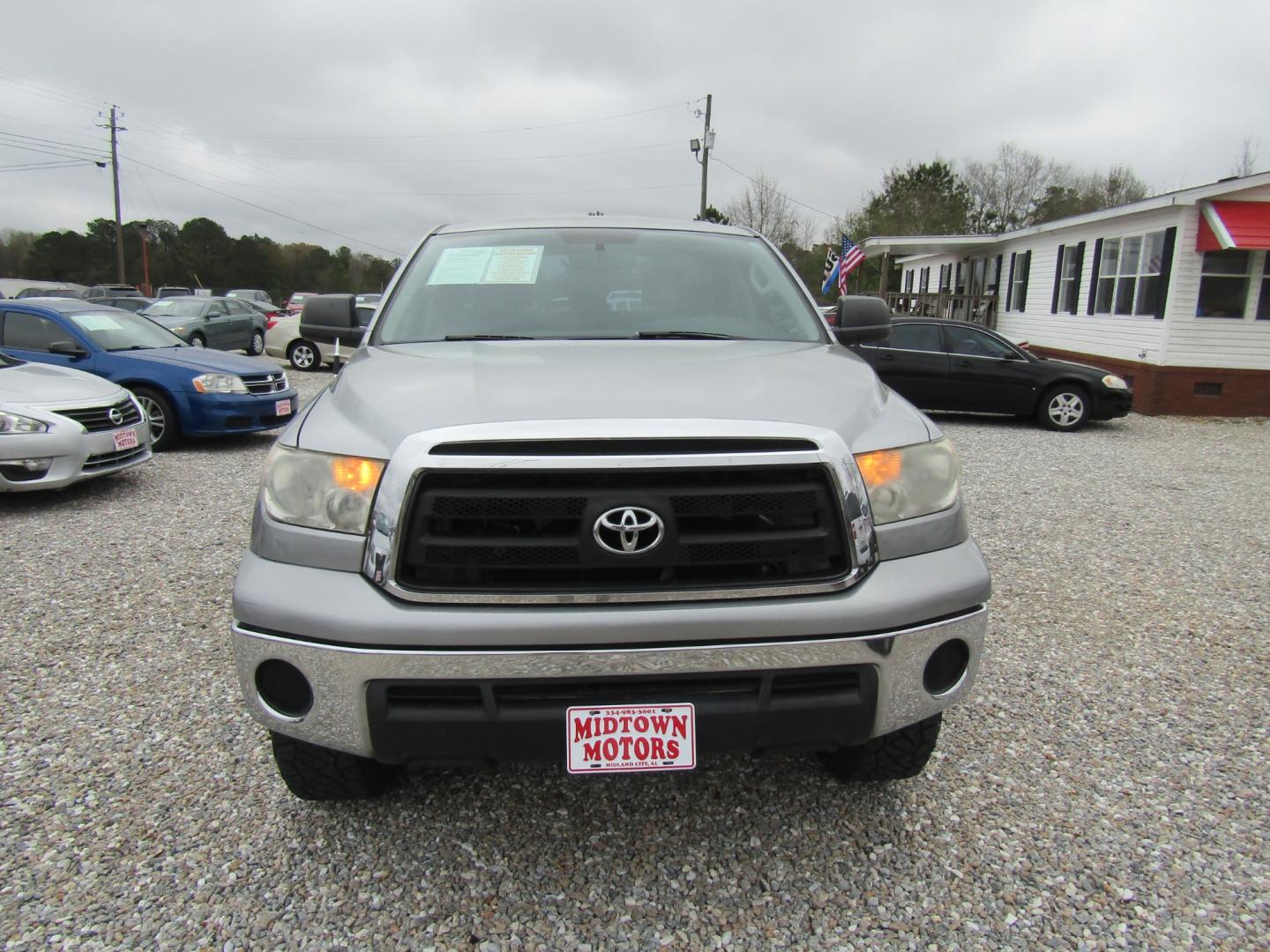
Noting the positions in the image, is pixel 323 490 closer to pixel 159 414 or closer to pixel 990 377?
pixel 159 414

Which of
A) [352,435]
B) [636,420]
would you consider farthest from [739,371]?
[352,435]

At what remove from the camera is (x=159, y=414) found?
335 inches

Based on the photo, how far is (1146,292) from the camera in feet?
45.9

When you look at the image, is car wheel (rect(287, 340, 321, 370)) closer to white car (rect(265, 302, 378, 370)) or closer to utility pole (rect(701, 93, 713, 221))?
white car (rect(265, 302, 378, 370))

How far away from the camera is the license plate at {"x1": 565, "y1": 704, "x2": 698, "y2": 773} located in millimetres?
1910

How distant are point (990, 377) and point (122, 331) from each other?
35.0 ft

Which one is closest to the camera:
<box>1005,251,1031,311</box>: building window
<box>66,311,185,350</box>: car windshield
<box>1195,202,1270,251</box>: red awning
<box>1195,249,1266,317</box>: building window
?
<box>66,311,185,350</box>: car windshield


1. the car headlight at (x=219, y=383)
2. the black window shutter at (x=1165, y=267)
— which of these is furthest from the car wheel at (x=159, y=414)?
the black window shutter at (x=1165, y=267)

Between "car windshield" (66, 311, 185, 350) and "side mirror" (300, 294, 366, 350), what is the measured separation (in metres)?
6.47

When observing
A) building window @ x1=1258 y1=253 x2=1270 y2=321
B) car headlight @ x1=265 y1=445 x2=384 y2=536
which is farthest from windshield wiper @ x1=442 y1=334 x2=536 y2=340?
building window @ x1=1258 y1=253 x2=1270 y2=321

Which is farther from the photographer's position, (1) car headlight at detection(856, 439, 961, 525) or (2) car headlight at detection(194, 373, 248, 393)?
(2) car headlight at detection(194, 373, 248, 393)

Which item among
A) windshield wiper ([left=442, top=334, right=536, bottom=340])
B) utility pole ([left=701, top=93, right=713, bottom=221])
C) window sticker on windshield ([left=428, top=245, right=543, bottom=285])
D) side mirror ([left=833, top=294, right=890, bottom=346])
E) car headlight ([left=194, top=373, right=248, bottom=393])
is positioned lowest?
car headlight ([left=194, top=373, right=248, bottom=393])

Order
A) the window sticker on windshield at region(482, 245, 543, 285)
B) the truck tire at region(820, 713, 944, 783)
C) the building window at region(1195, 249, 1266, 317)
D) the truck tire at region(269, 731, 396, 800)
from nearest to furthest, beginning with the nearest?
the truck tire at region(269, 731, 396, 800) < the truck tire at region(820, 713, 944, 783) < the window sticker on windshield at region(482, 245, 543, 285) < the building window at region(1195, 249, 1266, 317)

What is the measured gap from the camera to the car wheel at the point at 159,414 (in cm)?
845
